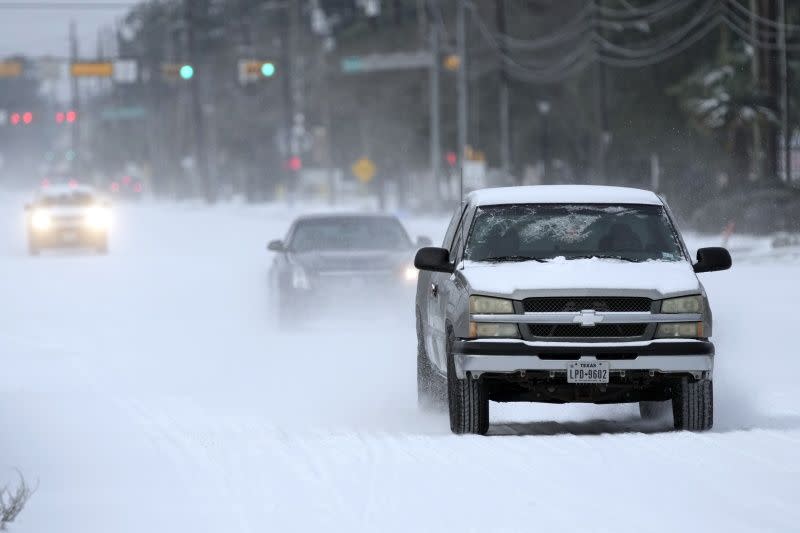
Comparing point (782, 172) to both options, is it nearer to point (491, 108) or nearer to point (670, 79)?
point (670, 79)

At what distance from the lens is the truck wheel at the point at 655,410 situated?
1395 cm

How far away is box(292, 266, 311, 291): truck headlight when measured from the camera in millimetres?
21547

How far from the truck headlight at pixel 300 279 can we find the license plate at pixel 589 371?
980 centimetres

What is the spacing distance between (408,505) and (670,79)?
200 ft

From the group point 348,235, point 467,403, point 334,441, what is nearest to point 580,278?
point 467,403

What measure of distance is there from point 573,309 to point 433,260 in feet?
4.05

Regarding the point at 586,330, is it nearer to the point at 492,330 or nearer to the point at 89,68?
the point at 492,330

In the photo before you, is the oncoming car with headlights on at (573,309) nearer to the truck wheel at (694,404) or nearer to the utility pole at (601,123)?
the truck wheel at (694,404)

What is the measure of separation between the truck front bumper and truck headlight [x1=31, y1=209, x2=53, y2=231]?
34.2 meters

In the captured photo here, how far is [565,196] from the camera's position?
523 inches

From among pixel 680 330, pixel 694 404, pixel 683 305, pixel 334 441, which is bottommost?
pixel 334 441

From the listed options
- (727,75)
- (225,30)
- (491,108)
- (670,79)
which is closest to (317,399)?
(727,75)

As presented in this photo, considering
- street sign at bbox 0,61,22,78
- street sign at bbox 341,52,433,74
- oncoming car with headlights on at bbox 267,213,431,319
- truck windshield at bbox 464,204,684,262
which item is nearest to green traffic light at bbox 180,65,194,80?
street sign at bbox 341,52,433,74

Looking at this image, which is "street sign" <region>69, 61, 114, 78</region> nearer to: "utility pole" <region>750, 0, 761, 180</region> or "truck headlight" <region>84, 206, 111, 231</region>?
"truck headlight" <region>84, 206, 111, 231</region>
